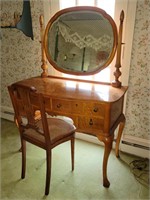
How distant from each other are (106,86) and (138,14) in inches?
26.3

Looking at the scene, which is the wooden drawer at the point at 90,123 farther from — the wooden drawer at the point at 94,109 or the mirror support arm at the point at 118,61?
the mirror support arm at the point at 118,61

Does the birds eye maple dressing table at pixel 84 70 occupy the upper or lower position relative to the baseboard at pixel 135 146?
upper

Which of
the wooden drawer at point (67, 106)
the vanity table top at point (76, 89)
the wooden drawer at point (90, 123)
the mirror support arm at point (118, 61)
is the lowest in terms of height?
the wooden drawer at point (90, 123)

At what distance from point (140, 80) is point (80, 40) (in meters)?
0.68

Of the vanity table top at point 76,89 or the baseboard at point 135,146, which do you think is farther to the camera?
the baseboard at point 135,146

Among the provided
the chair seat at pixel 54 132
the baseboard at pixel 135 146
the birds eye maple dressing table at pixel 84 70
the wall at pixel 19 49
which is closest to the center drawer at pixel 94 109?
the birds eye maple dressing table at pixel 84 70

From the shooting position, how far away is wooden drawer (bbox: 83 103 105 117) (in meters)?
1.36

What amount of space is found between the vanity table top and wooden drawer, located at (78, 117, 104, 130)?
0.55 ft

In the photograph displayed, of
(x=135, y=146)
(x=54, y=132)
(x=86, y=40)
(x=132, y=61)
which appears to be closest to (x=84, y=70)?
(x=86, y=40)

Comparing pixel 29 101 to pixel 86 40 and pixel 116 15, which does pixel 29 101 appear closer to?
pixel 86 40

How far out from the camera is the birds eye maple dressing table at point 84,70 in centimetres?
141

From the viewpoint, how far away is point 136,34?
165 centimetres

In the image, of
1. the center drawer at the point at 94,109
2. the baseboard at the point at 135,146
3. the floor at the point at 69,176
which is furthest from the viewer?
the baseboard at the point at 135,146

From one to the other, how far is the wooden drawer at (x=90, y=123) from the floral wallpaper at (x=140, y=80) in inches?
23.3
